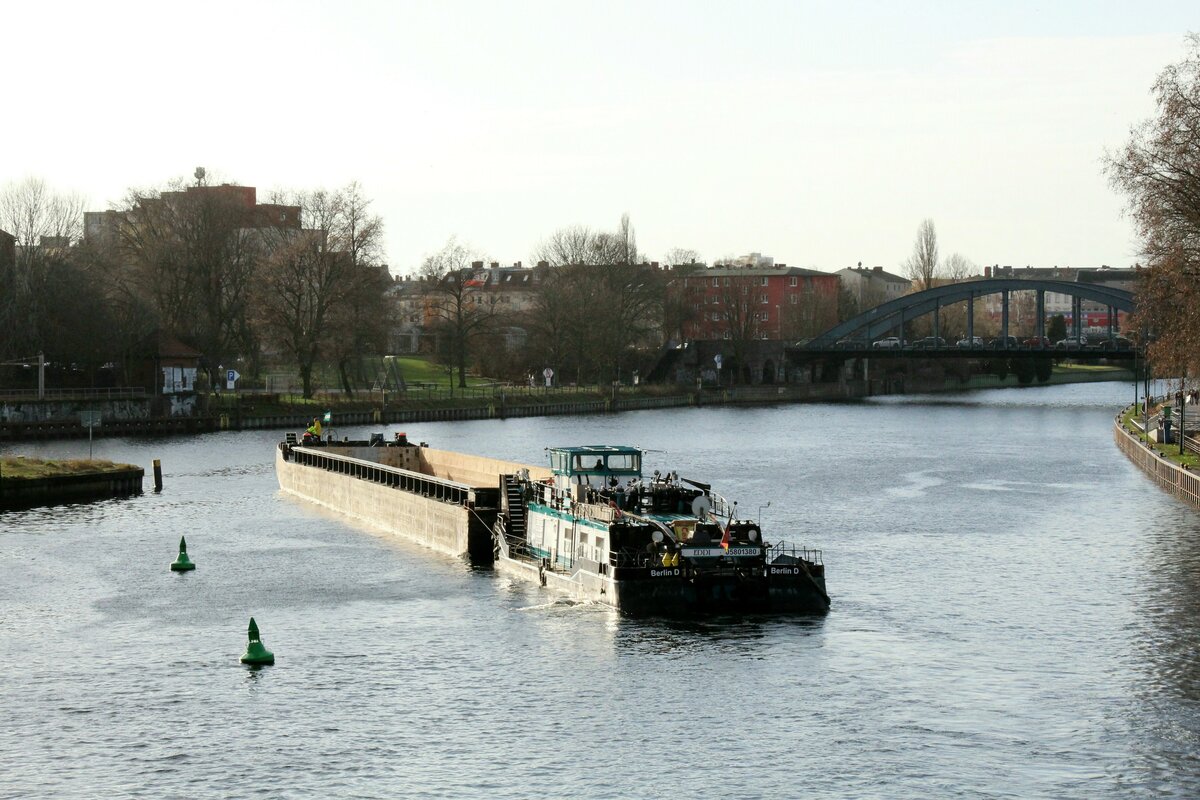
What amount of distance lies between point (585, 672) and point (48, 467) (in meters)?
46.1

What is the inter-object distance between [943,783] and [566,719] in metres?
8.22

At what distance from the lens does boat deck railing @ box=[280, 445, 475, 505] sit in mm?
58562

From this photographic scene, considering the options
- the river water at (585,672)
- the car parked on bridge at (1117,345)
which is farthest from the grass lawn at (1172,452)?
the car parked on bridge at (1117,345)

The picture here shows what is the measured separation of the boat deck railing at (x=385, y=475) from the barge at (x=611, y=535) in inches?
5.1

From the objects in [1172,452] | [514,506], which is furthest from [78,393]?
[1172,452]

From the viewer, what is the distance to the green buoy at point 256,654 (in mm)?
38156

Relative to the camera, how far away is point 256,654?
3825cm

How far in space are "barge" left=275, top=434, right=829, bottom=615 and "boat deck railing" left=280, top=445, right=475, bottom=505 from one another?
0.13m

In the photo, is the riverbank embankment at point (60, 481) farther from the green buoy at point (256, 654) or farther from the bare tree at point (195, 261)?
the bare tree at point (195, 261)

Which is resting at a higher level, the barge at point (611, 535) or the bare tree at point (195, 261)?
the bare tree at point (195, 261)

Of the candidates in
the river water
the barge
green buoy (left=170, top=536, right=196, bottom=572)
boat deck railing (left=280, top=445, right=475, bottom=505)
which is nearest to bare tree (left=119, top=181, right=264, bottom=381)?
boat deck railing (left=280, top=445, right=475, bottom=505)

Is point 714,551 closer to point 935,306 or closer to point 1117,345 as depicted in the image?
point 1117,345

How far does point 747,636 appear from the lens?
40156 millimetres

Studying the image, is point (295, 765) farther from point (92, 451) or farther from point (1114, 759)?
point (92, 451)
